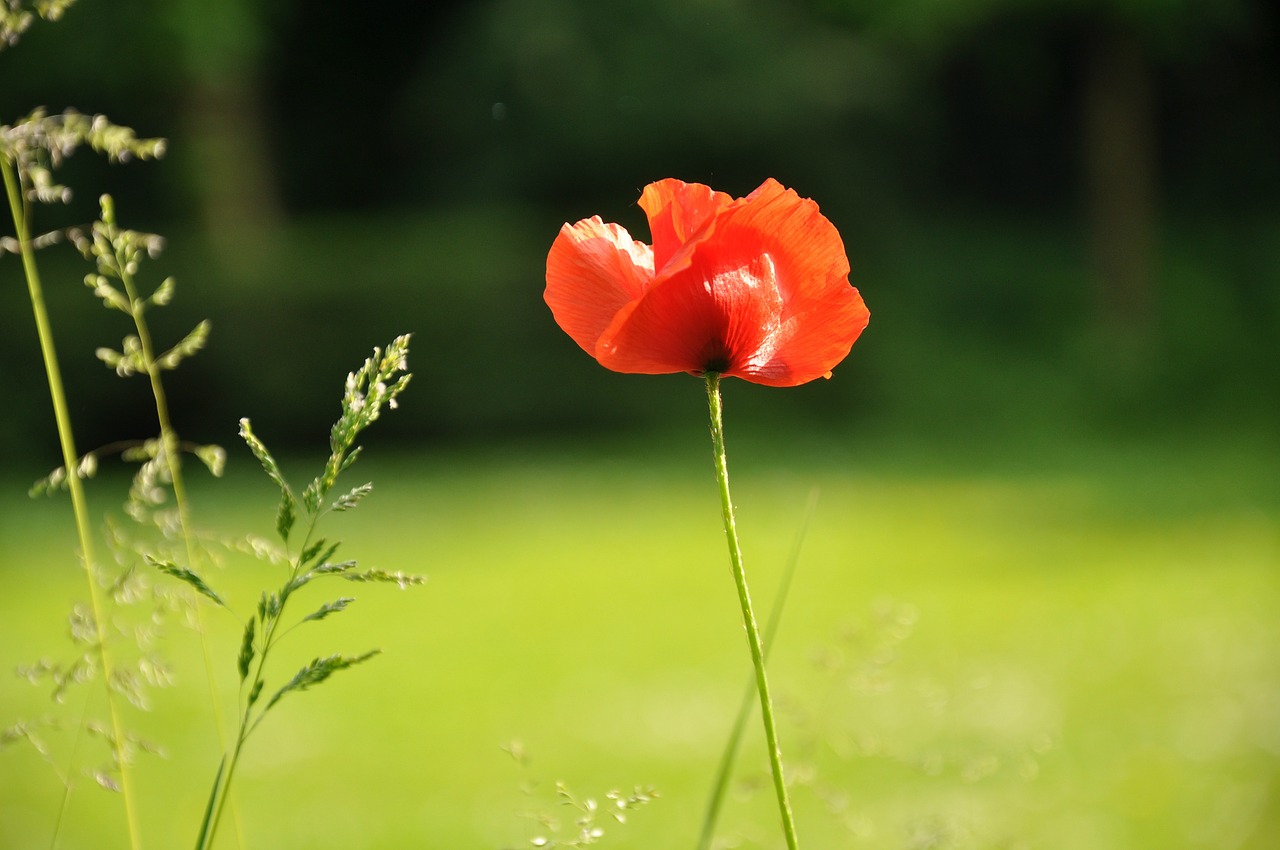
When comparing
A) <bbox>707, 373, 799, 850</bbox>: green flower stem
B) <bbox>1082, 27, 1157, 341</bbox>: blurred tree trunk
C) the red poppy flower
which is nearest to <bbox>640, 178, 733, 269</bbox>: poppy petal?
the red poppy flower

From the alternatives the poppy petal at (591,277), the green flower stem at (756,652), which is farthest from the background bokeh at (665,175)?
the green flower stem at (756,652)

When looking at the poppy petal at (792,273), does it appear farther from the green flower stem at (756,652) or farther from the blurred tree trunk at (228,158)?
the blurred tree trunk at (228,158)

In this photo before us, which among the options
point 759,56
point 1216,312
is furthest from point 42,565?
point 1216,312

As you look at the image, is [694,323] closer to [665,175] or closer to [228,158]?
[665,175]

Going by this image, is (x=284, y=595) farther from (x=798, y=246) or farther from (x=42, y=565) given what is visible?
(x=42, y=565)

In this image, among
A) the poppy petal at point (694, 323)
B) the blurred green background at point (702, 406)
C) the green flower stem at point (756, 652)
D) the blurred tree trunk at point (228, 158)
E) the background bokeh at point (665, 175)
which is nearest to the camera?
the green flower stem at point (756, 652)

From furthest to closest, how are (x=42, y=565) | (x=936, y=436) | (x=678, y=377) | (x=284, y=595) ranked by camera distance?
(x=678, y=377) < (x=936, y=436) < (x=42, y=565) < (x=284, y=595)

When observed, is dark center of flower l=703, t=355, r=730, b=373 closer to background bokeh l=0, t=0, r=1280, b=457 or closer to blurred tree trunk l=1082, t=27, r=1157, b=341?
background bokeh l=0, t=0, r=1280, b=457

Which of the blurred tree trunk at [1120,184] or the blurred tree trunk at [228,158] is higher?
the blurred tree trunk at [1120,184]
